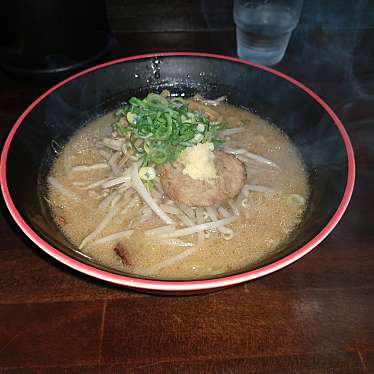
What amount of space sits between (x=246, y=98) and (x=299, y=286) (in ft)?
4.71

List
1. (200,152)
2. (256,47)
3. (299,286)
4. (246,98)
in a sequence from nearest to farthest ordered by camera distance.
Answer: (299,286) → (200,152) → (246,98) → (256,47)

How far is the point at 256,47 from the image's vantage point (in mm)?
3879

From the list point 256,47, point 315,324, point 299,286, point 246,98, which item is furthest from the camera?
point 256,47

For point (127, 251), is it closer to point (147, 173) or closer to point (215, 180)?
point (147, 173)

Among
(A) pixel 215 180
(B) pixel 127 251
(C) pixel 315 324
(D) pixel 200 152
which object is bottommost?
(C) pixel 315 324

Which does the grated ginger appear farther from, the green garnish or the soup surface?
the soup surface

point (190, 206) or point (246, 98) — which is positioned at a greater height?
point (246, 98)

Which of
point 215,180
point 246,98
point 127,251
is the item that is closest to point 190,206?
point 215,180

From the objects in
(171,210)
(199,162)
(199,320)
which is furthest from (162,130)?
(199,320)

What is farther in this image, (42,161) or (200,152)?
(42,161)

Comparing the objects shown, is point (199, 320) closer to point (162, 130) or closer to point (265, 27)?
point (162, 130)

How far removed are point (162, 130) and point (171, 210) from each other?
47cm

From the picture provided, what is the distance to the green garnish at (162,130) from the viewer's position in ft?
7.45

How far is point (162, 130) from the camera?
2289 millimetres
